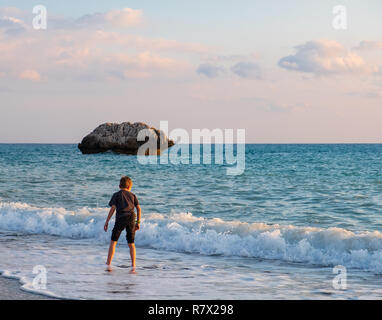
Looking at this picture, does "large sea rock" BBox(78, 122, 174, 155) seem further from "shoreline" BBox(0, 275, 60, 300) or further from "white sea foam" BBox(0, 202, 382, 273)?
"shoreline" BBox(0, 275, 60, 300)

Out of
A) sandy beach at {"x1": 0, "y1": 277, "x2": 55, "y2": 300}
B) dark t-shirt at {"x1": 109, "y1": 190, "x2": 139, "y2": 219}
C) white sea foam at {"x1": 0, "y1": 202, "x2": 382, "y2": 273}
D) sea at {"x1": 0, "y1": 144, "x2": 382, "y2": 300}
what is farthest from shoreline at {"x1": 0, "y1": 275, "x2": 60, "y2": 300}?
white sea foam at {"x1": 0, "y1": 202, "x2": 382, "y2": 273}

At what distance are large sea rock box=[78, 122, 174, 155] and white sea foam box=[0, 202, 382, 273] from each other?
5385 centimetres

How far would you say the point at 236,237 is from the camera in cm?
1250

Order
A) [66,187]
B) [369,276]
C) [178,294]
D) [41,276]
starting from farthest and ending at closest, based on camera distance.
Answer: [66,187]
[369,276]
[41,276]
[178,294]

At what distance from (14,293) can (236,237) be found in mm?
6486

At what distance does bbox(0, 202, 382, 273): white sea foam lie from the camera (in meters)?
11.1

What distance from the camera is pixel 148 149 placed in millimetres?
68375

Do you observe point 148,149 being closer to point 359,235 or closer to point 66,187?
point 66,187

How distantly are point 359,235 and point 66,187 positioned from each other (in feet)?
60.3

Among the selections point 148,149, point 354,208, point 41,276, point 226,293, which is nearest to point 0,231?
point 41,276

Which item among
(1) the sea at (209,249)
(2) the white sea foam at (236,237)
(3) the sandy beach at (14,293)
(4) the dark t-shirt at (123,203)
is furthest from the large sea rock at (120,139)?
(3) the sandy beach at (14,293)

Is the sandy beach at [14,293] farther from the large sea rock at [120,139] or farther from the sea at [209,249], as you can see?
the large sea rock at [120,139]

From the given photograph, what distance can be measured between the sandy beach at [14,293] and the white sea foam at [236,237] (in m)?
5.07

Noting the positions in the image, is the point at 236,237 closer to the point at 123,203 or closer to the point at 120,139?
the point at 123,203
